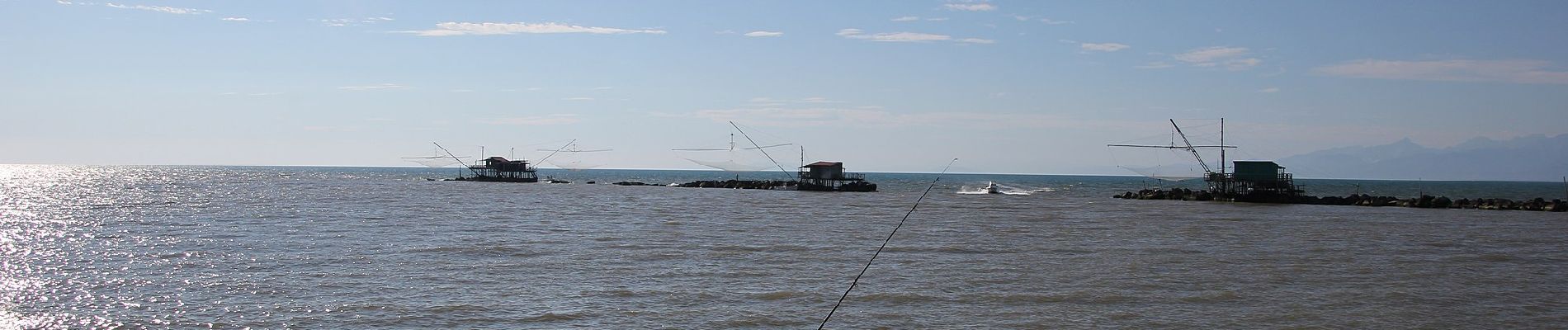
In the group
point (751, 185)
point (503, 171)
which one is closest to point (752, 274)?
point (751, 185)

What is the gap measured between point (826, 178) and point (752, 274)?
75442 mm

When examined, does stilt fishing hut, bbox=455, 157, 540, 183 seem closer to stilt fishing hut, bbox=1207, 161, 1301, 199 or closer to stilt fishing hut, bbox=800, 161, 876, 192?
stilt fishing hut, bbox=800, 161, 876, 192

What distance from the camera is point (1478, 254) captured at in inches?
1236

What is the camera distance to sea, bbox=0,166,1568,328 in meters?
17.7

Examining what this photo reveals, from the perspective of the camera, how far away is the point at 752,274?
23.1 metres

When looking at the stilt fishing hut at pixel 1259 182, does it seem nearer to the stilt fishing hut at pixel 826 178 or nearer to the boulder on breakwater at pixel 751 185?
the stilt fishing hut at pixel 826 178

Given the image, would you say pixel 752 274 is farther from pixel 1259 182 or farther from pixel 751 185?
pixel 751 185

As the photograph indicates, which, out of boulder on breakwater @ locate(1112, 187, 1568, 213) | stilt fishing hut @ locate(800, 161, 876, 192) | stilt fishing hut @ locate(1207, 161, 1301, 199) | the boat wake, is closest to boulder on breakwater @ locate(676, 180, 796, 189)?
stilt fishing hut @ locate(800, 161, 876, 192)

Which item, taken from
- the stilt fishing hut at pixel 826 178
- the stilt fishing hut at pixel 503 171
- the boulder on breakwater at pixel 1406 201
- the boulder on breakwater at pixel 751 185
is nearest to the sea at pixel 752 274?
the boulder on breakwater at pixel 1406 201

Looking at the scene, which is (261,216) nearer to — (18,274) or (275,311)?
(18,274)

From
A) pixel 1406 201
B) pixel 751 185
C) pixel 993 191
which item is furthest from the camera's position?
pixel 751 185

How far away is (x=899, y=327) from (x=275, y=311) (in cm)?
946

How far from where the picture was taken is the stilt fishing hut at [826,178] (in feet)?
322

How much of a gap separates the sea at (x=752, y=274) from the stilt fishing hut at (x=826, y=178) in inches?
2083
